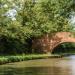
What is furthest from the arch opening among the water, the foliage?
the water

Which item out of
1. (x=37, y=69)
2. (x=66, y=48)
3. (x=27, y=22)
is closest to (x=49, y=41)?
(x=27, y=22)

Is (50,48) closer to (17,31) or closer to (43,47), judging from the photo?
(43,47)

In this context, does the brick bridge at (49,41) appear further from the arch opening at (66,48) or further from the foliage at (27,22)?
the arch opening at (66,48)

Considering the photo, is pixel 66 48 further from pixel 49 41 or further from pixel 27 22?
pixel 27 22

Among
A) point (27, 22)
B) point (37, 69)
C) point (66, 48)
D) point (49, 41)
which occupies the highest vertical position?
point (27, 22)

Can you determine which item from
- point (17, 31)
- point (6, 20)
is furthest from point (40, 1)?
point (6, 20)

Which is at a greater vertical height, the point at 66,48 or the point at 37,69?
the point at 37,69

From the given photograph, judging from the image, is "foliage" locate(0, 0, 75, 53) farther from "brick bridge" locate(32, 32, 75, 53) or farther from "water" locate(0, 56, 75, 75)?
"water" locate(0, 56, 75, 75)

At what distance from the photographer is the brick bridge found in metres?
61.8

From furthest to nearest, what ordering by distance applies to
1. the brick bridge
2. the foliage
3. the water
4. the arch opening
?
the arch opening → the brick bridge → the foliage → the water

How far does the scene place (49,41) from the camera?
6384 cm

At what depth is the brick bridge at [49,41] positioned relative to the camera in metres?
61.8

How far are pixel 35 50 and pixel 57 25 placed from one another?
18.3ft

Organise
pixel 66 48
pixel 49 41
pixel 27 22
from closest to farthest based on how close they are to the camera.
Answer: pixel 27 22 → pixel 49 41 → pixel 66 48
